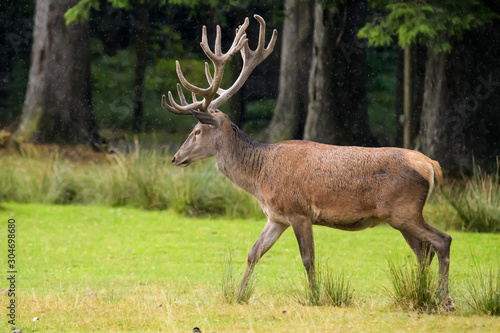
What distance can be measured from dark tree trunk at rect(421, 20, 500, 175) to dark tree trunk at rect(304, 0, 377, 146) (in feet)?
8.38

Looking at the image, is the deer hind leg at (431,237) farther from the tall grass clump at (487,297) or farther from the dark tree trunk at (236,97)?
the dark tree trunk at (236,97)

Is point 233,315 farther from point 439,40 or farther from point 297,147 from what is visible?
point 439,40

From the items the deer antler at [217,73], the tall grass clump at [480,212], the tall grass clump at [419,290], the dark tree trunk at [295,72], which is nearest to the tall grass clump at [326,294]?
the tall grass clump at [419,290]

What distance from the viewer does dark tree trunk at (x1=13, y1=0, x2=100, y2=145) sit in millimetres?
24375

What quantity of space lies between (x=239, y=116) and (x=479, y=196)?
14829 mm

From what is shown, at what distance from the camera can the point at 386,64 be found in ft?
140

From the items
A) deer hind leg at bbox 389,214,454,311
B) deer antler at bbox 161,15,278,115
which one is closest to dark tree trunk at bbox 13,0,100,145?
deer antler at bbox 161,15,278,115

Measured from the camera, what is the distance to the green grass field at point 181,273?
7559 mm

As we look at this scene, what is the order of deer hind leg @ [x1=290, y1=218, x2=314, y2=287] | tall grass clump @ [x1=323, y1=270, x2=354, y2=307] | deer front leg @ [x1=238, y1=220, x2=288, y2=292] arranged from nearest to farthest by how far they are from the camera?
1. tall grass clump @ [x1=323, y1=270, x2=354, y2=307]
2. deer hind leg @ [x1=290, y1=218, x2=314, y2=287]
3. deer front leg @ [x1=238, y1=220, x2=288, y2=292]

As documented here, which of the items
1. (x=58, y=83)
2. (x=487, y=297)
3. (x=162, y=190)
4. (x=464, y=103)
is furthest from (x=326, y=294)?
(x=58, y=83)

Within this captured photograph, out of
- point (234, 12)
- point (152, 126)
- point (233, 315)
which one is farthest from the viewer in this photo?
point (152, 126)

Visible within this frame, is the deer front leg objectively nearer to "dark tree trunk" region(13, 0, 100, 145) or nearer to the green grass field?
the green grass field

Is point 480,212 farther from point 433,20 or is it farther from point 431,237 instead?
point 431,237

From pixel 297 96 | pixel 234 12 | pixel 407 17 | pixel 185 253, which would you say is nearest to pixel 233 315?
pixel 185 253
